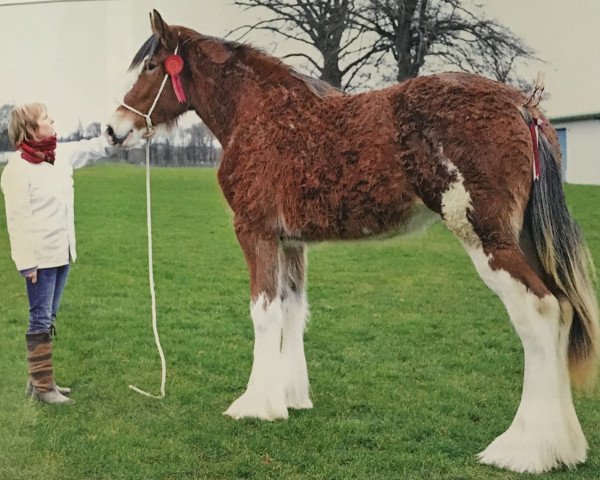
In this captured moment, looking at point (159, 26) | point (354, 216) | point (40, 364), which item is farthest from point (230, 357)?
point (159, 26)

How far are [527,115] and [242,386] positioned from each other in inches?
55.6

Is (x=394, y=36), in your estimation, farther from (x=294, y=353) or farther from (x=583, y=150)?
(x=294, y=353)

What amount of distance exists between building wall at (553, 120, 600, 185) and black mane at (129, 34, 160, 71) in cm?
145

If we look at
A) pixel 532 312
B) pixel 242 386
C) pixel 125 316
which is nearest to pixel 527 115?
pixel 532 312

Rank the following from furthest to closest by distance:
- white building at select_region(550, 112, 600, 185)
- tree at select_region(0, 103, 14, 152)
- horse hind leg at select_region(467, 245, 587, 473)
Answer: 1. tree at select_region(0, 103, 14, 152)
2. white building at select_region(550, 112, 600, 185)
3. horse hind leg at select_region(467, 245, 587, 473)

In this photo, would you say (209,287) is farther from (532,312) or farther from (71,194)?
(532,312)

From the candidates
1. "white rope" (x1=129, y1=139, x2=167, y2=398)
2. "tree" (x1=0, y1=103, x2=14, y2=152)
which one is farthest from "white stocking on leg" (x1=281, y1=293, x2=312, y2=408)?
"tree" (x1=0, y1=103, x2=14, y2=152)

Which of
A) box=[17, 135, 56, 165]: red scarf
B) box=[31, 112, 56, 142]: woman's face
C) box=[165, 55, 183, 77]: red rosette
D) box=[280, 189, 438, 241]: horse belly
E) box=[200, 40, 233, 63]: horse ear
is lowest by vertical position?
box=[280, 189, 438, 241]: horse belly

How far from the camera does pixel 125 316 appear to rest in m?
2.67

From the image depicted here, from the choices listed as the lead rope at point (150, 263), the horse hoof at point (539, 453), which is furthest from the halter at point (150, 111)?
the horse hoof at point (539, 453)

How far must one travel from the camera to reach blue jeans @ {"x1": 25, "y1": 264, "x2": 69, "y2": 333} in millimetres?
2555

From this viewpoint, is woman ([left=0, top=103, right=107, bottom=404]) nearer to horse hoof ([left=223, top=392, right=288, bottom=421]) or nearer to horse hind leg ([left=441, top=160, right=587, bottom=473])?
horse hoof ([left=223, top=392, right=288, bottom=421])

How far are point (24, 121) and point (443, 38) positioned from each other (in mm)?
1585

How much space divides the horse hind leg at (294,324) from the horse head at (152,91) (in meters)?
0.68
